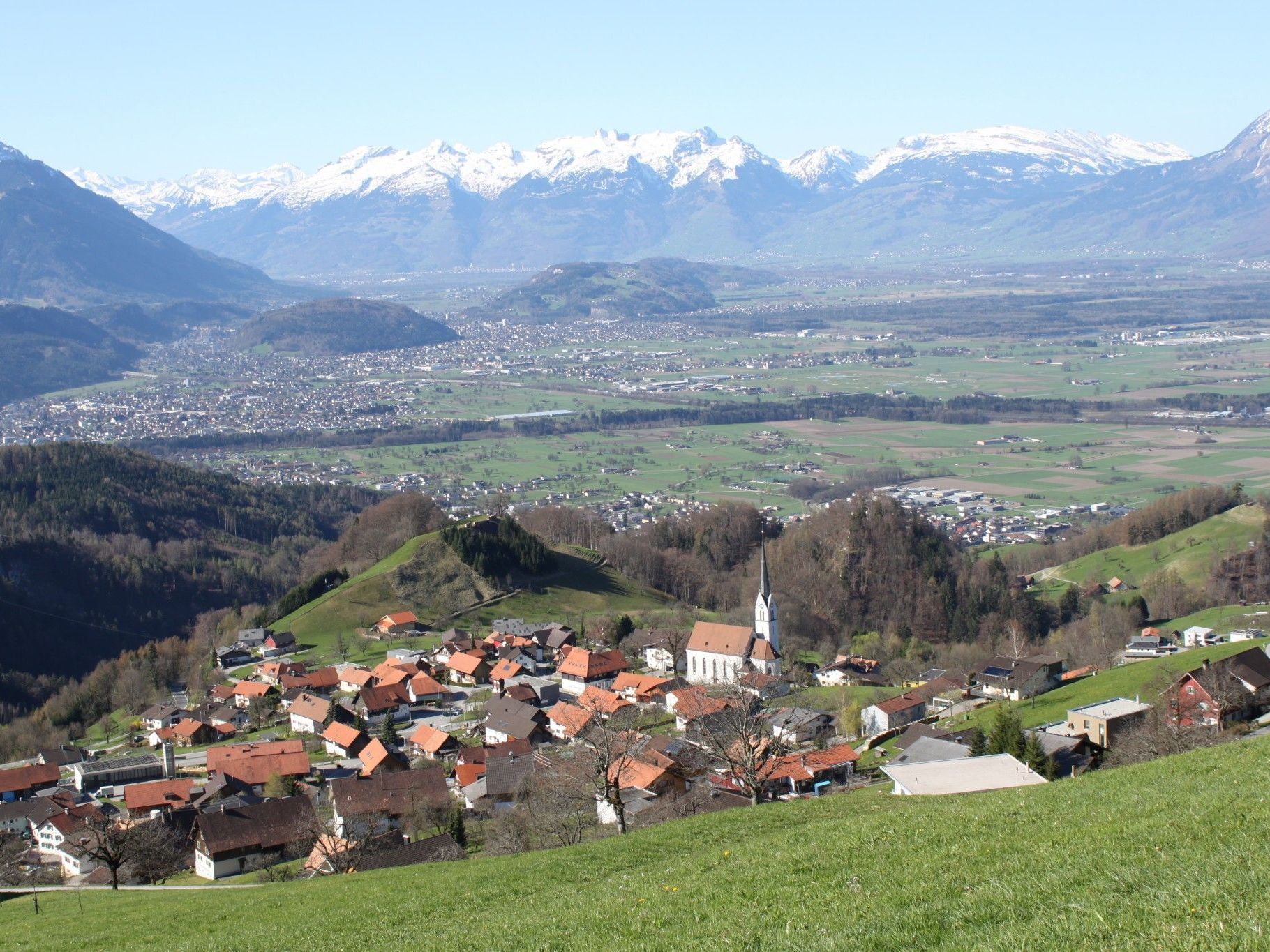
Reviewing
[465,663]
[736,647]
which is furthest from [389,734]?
[736,647]

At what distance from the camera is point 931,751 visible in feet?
102

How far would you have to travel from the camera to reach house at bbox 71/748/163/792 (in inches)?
1791

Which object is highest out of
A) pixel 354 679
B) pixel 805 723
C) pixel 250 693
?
pixel 805 723

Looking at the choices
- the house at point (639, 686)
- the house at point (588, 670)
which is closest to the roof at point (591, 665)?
the house at point (588, 670)

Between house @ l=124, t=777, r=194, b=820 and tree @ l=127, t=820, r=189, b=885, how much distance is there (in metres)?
6.83

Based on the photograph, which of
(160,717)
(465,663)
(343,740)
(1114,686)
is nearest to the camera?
(1114,686)

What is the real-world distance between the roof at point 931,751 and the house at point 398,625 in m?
39.9

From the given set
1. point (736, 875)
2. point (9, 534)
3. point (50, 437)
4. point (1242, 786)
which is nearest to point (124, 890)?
point (736, 875)

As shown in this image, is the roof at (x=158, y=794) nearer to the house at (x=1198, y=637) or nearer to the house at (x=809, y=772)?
the house at (x=809, y=772)

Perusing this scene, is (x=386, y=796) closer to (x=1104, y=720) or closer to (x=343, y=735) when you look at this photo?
(x=343, y=735)

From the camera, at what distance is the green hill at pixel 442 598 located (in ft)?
230

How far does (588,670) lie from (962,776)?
31.5 metres

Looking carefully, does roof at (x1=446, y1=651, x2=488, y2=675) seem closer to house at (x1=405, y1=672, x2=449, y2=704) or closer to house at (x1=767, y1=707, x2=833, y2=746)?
house at (x1=405, y1=672, x2=449, y2=704)

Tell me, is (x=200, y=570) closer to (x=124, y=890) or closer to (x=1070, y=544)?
(x=1070, y=544)
